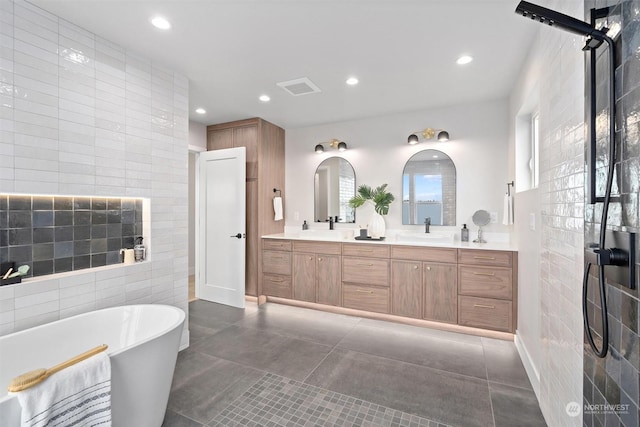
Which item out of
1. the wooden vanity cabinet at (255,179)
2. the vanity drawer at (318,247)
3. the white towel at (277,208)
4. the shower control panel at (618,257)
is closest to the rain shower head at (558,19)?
the shower control panel at (618,257)

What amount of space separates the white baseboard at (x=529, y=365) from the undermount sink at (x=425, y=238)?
123 centimetres

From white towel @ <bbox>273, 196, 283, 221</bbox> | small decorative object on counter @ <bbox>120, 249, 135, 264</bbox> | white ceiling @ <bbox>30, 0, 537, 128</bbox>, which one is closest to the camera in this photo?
white ceiling @ <bbox>30, 0, 537, 128</bbox>

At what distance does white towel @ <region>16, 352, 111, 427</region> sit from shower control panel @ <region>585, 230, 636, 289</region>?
7.03 feet

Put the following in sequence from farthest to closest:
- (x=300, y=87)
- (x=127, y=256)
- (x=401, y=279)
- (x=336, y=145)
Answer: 1. (x=336, y=145)
2. (x=401, y=279)
3. (x=300, y=87)
4. (x=127, y=256)

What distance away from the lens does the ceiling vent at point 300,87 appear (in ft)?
10.00

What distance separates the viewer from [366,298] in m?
3.64

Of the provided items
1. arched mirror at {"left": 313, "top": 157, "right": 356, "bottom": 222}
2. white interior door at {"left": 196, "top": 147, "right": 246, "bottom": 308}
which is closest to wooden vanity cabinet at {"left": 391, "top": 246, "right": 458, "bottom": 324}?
arched mirror at {"left": 313, "top": 157, "right": 356, "bottom": 222}

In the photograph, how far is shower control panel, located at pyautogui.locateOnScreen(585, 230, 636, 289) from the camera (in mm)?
902

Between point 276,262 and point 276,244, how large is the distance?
261 mm

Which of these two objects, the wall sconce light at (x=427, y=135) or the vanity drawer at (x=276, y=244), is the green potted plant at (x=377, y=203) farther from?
the vanity drawer at (x=276, y=244)

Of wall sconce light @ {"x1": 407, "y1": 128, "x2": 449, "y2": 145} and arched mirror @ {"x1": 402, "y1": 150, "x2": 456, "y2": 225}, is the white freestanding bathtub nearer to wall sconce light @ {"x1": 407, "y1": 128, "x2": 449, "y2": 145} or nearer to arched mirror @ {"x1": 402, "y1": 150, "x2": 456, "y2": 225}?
arched mirror @ {"x1": 402, "y1": 150, "x2": 456, "y2": 225}

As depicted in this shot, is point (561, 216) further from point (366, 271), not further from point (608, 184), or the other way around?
point (366, 271)

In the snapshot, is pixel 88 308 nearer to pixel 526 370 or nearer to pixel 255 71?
pixel 255 71

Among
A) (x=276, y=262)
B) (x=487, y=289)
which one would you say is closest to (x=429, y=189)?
(x=487, y=289)
